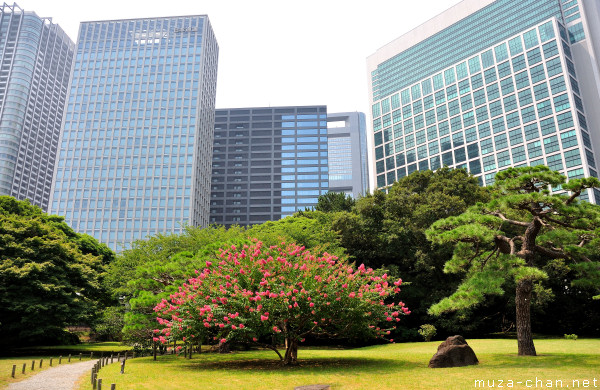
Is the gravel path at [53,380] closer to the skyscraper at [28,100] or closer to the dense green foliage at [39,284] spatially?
the dense green foliage at [39,284]

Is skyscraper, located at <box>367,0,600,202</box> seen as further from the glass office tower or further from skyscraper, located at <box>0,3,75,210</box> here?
skyscraper, located at <box>0,3,75,210</box>

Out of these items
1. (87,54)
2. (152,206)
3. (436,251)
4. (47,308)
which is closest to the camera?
(47,308)

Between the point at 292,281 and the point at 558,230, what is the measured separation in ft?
31.0

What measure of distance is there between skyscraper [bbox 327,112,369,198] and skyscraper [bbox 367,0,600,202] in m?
36.7

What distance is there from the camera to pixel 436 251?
30.2 meters

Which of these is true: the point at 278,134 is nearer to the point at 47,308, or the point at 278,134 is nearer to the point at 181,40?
the point at 181,40

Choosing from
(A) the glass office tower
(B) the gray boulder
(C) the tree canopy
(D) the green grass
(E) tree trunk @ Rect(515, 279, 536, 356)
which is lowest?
(D) the green grass

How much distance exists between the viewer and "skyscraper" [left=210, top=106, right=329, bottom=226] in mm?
124875

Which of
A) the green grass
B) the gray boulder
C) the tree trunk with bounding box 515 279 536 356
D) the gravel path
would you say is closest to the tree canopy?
the tree trunk with bounding box 515 279 536 356

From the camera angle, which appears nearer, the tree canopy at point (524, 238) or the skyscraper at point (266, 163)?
the tree canopy at point (524, 238)

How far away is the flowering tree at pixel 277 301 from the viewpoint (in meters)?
13.2

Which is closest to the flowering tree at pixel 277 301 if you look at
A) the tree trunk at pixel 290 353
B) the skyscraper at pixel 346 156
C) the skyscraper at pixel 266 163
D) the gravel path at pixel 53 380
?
the tree trunk at pixel 290 353

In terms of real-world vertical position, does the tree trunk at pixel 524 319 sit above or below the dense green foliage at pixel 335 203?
below

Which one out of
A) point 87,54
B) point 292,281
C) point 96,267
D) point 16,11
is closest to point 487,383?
point 292,281
